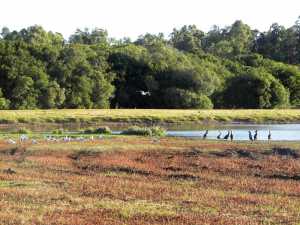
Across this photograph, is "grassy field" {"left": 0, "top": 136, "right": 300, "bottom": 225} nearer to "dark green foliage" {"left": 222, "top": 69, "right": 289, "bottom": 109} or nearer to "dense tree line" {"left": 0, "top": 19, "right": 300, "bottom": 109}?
"dense tree line" {"left": 0, "top": 19, "right": 300, "bottom": 109}

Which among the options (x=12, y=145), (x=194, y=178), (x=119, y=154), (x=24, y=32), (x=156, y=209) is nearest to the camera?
(x=156, y=209)

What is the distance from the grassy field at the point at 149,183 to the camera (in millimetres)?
18891

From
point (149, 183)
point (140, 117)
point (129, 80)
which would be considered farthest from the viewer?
point (129, 80)

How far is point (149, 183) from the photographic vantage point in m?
26.7

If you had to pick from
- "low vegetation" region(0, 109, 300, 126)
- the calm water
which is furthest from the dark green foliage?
the calm water

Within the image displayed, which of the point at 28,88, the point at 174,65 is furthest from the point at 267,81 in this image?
the point at 28,88

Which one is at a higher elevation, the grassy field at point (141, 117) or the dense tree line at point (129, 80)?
the dense tree line at point (129, 80)

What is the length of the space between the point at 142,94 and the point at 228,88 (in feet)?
58.6

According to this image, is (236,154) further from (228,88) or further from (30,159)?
(228,88)

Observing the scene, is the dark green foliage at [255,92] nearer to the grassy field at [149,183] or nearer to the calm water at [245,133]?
the calm water at [245,133]

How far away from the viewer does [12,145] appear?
42469 mm

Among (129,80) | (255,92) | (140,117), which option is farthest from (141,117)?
(255,92)

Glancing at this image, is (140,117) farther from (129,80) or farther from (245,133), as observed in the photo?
(129,80)

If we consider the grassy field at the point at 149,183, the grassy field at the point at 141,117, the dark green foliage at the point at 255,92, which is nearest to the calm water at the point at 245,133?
the grassy field at the point at 149,183
